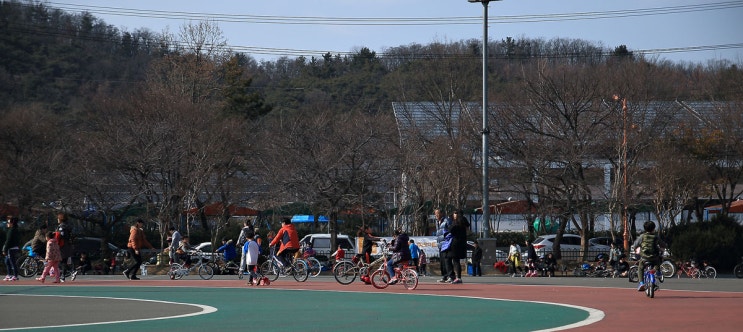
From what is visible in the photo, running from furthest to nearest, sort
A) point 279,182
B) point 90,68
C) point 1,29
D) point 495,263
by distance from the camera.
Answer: point 90,68 < point 1,29 < point 279,182 < point 495,263

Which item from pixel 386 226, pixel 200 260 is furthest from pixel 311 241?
pixel 200 260

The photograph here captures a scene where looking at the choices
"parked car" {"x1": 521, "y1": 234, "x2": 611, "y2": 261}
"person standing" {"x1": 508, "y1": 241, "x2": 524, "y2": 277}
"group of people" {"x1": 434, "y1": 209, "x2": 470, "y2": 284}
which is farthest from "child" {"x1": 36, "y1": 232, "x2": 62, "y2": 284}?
"parked car" {"x1": 521, "y1": 234, "x2": 611, "y2": 261}

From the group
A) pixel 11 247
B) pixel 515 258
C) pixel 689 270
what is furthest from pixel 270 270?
pixel 689 270

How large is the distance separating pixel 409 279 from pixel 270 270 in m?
5.07

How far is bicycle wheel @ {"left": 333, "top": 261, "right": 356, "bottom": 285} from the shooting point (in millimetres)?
24156

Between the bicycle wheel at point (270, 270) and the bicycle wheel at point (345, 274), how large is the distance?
1821 millimetres

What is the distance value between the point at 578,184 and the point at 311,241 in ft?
37.5

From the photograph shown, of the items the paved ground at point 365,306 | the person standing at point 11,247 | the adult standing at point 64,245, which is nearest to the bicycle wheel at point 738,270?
the paved ground at point 365,306

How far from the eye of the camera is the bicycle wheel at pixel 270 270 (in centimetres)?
2530

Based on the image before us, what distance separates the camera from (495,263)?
3278 cm

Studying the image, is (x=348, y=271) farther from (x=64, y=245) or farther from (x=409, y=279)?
(x=64, y=245)

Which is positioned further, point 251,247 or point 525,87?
point 525,87

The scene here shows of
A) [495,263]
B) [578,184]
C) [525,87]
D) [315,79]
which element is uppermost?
[315,79]

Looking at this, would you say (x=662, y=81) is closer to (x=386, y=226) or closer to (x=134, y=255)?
(x=386, y=226)
